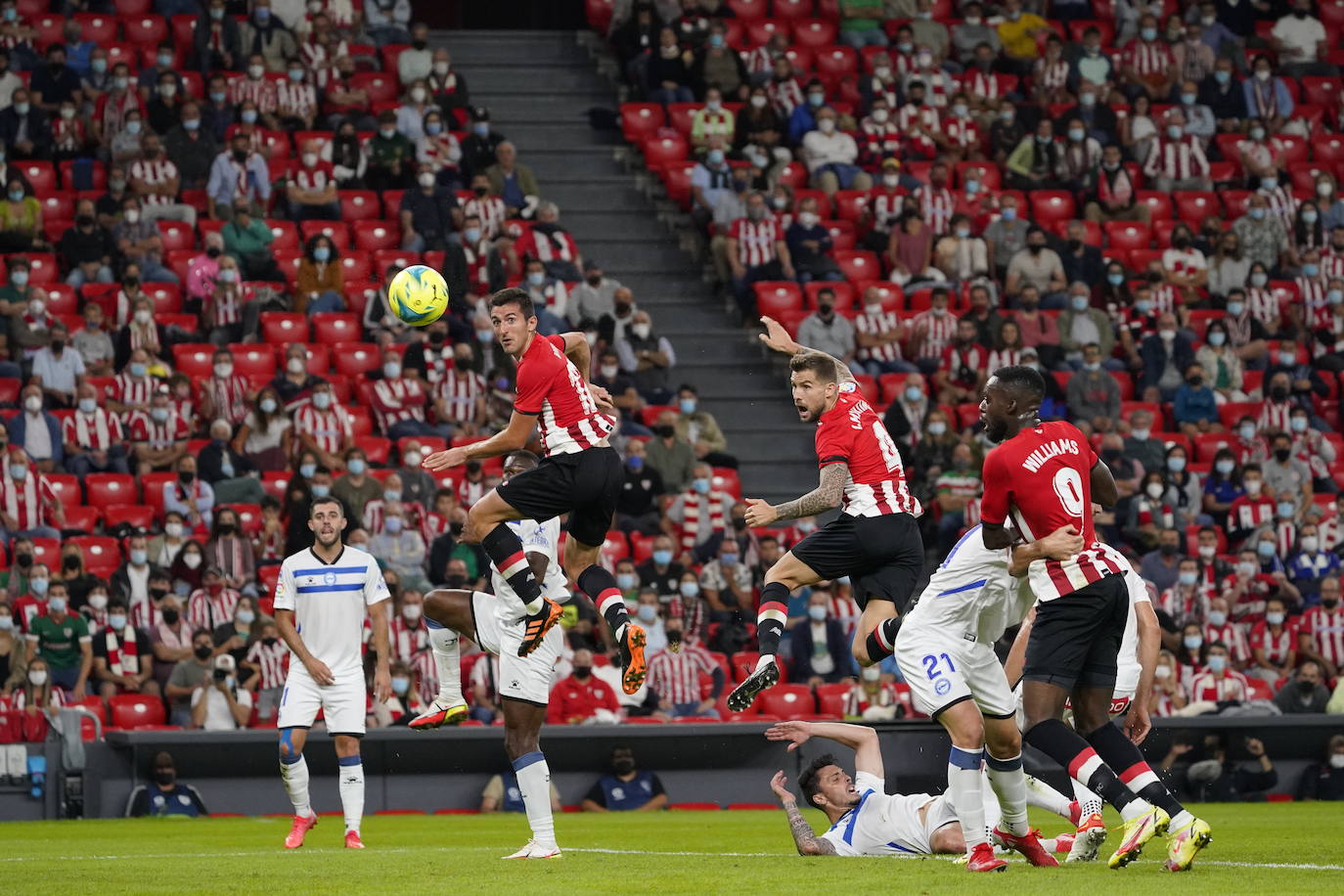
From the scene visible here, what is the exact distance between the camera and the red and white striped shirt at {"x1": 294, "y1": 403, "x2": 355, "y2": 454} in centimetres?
2102

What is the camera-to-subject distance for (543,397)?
36.5ft

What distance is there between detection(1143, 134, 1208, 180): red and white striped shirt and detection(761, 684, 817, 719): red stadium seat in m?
11.3

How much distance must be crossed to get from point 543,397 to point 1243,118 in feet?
66.1

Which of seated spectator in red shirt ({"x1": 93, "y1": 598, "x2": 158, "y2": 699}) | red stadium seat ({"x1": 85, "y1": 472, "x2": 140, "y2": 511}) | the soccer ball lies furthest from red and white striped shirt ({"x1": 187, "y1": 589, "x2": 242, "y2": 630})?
the soccer ball

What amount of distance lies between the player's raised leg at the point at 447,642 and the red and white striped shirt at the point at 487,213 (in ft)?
39.4

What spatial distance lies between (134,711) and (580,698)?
13.6ft

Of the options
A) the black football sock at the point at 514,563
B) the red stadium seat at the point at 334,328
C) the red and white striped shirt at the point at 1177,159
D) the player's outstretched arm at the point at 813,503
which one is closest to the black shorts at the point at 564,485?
the black football sock at the point at 514,563

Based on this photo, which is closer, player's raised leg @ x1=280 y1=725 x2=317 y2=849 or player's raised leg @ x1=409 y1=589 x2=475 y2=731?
player's raised leg @ x1=409 y1=589 x2=475 y2=731

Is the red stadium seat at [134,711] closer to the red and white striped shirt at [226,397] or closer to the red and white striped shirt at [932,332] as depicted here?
the red and white striped shirt at [226,397]

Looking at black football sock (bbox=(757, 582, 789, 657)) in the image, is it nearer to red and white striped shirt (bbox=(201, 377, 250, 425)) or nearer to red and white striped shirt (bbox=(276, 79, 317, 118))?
red and white striped shirt (bbox=(201, 377, 250, 425))

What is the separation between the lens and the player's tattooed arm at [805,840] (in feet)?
36.9

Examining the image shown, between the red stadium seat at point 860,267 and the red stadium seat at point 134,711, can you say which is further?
the red stadium seat at point 860,267

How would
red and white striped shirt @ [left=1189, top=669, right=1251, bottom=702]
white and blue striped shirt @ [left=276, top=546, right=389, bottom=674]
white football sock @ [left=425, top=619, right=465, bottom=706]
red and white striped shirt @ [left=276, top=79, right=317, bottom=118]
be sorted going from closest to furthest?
white football sock @ [left=425, top=619, right=465, bottom=706] < white and blue striped shirt @ [left=276, top=546, right=389, bottom=674] < red and white striped shirt @ [left=1189, top=669, right=1251, bottom=702] < red and white striped shirt @ [left=276, top=79, right=317, bottom=118]

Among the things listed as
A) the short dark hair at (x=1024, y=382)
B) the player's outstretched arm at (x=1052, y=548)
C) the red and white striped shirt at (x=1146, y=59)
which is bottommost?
the player's outstretched arm at (x=1052, y=548)
